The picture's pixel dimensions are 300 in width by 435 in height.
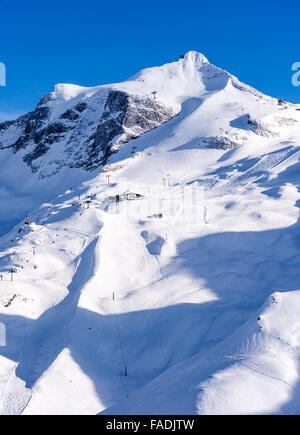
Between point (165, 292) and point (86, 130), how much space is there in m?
110

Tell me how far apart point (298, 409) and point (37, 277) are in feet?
80.1

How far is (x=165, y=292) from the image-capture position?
29391mm

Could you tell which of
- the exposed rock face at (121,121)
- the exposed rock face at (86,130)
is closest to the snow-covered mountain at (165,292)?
the exposed rock face at (121,121)

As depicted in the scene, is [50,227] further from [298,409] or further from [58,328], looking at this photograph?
[298,409]

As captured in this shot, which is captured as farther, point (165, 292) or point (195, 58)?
point (195, 58)

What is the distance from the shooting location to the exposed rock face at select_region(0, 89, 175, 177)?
112 m

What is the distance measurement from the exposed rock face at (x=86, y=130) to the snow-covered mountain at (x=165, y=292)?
30498 millimetres

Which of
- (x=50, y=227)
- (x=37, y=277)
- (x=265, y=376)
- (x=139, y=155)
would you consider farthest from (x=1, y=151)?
(x=265, y=376)

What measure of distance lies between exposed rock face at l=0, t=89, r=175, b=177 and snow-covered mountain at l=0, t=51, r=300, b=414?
30498 millimetres

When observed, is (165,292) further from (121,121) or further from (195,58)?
(195,58)

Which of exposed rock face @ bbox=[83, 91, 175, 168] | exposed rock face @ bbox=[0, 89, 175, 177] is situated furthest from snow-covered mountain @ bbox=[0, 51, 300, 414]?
exposed rock face @ bbox=[0, 89, 175, 177]

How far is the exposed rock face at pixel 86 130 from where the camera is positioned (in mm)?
111688

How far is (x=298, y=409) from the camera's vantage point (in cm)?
1457

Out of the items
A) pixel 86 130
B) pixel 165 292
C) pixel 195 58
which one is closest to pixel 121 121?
pixel 86 130
